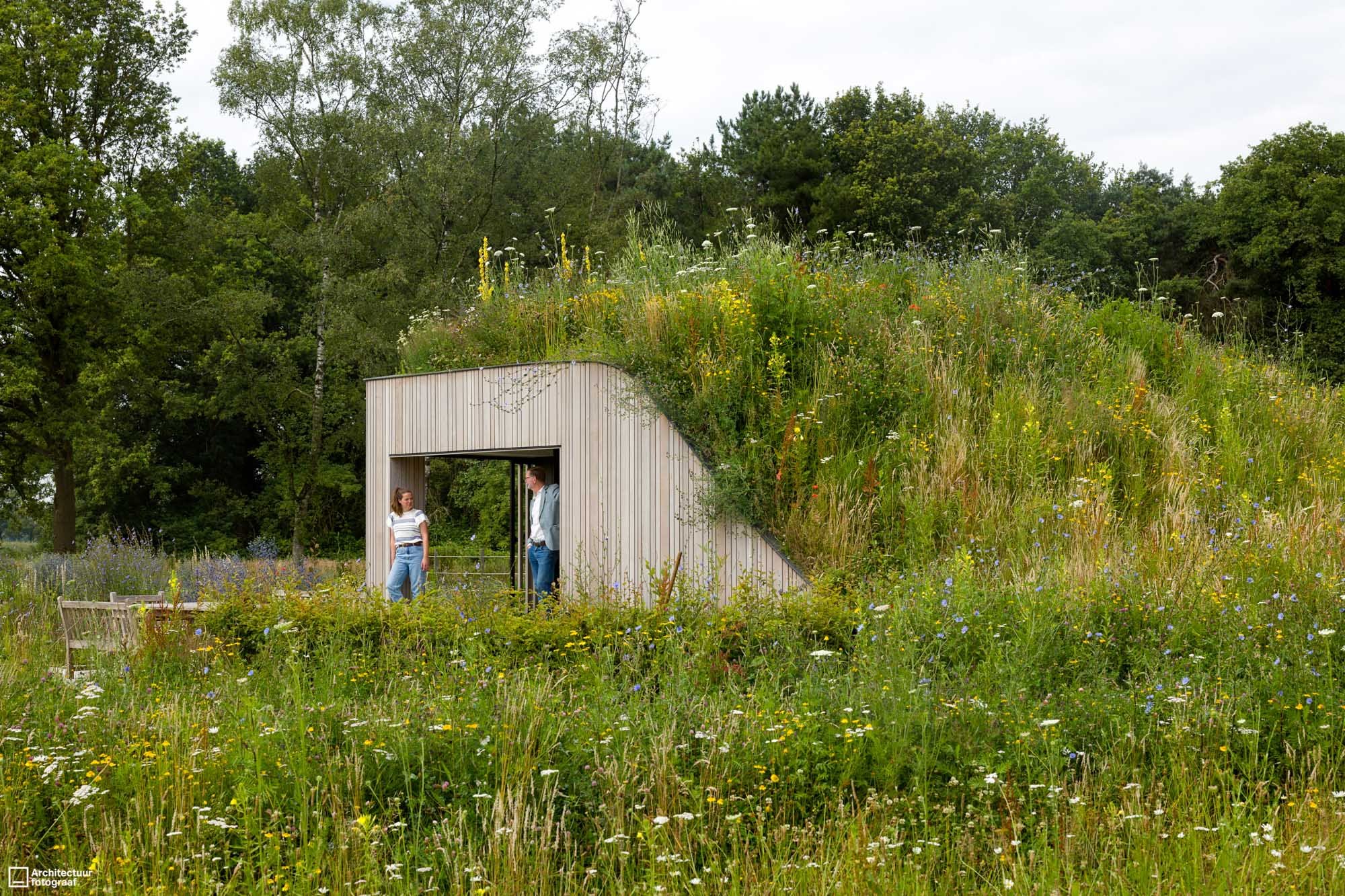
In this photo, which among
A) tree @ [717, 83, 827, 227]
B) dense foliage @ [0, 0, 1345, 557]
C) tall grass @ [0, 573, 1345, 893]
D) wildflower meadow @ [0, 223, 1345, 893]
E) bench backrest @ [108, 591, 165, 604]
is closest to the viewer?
tall grass @ [0, 573, 1345, 893]

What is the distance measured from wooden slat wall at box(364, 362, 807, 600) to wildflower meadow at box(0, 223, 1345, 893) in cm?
27

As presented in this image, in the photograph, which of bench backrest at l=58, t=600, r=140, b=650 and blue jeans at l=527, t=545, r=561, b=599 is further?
blue jeans at l=527, t=545, r=561, b=599

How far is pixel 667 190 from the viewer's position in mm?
37438

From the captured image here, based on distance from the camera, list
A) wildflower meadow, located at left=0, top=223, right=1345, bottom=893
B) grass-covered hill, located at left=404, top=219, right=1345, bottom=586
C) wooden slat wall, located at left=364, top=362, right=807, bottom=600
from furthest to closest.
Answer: wooden slat wall, located at left=364, top=362, right=807, bottom=600 → grass-covered hill, located at left=404, top=219, right=1345, bottom=586 → wildflower meadow, located at left=0, top=223, right=1345, bottom=893

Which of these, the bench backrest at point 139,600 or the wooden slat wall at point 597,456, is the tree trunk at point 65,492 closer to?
the wooden slat wall at point 597,456

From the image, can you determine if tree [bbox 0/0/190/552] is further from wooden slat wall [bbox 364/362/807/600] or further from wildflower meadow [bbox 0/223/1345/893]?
wooden slat wall [bbox 364/362/807/600]

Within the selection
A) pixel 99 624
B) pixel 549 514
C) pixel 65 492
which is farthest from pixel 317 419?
pixel 99 624

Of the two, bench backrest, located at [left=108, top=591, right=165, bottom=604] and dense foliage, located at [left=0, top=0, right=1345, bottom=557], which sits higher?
dense foliage, located at [left=0, top=0, right=1345, bottom=557]

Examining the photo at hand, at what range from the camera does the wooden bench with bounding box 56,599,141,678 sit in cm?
834

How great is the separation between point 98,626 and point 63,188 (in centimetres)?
1748

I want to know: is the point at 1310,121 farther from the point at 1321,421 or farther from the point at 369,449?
the point at 369,449

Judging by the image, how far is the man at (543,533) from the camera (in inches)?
448

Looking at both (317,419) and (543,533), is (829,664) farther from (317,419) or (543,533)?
(317,419)

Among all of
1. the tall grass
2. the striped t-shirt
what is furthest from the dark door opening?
the tall grass
